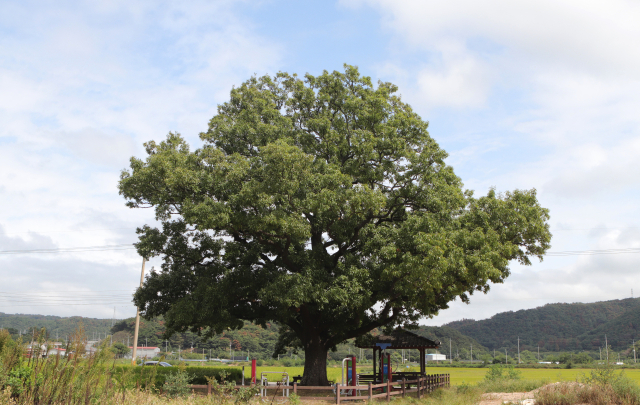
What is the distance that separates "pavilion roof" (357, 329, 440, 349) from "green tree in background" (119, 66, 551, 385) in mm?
1772

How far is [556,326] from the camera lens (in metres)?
152

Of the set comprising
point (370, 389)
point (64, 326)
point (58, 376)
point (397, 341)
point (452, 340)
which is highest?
point (58, 376)

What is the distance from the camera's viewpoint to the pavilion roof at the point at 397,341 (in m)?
26.7

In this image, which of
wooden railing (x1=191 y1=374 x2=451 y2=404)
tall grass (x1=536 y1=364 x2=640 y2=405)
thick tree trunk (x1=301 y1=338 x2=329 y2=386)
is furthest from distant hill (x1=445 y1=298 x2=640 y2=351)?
tall grass (x1=536 y1=364 x2=640 y2=405)

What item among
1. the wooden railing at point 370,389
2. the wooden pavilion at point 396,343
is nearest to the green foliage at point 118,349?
the wooden railing at point 370,389

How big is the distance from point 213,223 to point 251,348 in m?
83.4

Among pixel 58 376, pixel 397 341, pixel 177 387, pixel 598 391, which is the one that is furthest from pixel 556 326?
pixel 58 376

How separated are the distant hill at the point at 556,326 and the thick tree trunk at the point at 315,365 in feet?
434

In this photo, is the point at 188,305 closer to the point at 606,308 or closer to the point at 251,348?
the point at 251,348

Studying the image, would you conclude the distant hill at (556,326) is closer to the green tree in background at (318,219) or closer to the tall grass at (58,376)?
the green tree in background at (318,219)

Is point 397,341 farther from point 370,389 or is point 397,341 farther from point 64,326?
point 64,326

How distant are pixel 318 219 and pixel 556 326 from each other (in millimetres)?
157811

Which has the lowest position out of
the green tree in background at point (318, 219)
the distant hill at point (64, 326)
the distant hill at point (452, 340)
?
the distant hill at point (452, 340)

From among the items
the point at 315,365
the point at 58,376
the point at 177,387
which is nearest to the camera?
A: the point at 58,376
